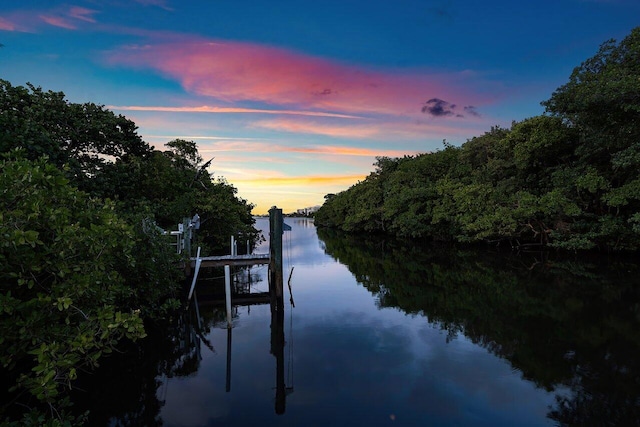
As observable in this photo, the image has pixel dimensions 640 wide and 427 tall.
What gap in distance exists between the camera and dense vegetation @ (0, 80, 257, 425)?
15.8ft

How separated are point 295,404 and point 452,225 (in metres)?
33.3

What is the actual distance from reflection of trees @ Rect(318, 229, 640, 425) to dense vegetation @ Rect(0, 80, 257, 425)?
881 cm

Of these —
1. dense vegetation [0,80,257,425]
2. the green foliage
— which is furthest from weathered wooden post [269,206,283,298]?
the green foliage

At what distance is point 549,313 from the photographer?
14.2 meters

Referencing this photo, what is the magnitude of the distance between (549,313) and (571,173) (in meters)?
14.7

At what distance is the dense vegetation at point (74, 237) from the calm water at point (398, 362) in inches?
Answer: 65.9

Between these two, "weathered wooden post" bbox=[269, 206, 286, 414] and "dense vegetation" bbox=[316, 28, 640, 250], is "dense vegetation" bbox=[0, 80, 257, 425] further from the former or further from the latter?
"dense vegetation" bbox=[316, 28, 640, 250]

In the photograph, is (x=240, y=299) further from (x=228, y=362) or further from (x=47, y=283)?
(x=47, y=283)

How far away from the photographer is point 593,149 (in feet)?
74.6

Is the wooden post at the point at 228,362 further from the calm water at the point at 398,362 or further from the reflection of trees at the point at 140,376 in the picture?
the reflection of trees at the point at 140,376

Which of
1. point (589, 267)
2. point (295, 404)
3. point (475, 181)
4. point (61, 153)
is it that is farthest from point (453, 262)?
point (61, 153)

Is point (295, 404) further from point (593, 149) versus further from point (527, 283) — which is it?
point (593, 149)

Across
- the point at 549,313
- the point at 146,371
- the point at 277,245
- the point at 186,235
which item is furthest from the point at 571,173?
the point at 146,371

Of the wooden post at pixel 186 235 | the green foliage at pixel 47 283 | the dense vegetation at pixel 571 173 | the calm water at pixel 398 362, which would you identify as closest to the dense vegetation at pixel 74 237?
the green foliage at pixel 47 283
